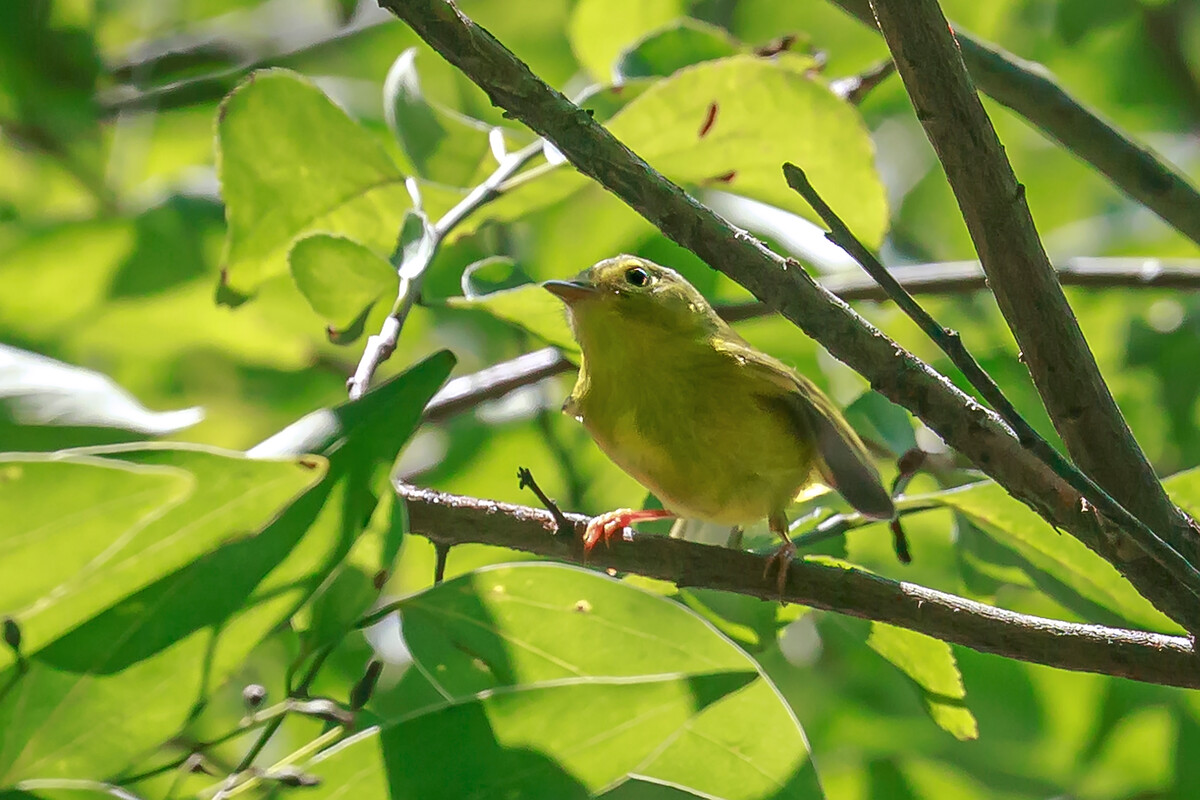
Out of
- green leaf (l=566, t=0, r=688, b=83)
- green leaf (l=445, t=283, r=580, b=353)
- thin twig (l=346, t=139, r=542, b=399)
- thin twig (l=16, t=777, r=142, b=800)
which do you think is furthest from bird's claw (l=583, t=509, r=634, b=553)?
green leaf (l=566, t=0, r=688, b=83)

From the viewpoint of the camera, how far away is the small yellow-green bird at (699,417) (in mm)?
2227

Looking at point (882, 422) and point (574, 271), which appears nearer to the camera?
point (882, 422)

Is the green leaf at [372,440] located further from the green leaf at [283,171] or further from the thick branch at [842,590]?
the green leaf at [283,171]

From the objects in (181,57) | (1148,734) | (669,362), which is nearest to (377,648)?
(669,362)

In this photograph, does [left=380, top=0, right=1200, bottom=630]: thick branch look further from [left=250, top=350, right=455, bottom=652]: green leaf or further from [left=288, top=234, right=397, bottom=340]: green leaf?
[left=288, top=234, right=397, bottom=340]: green leaf

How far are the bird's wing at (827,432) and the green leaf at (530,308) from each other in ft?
1.51

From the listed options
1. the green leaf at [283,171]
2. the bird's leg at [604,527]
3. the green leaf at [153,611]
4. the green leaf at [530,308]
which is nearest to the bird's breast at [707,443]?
the bird's leg at [604,527]

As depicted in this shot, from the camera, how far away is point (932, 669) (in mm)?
1734

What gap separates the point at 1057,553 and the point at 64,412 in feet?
4.48

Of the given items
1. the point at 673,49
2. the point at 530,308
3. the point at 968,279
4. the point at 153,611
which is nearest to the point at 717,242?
the point at 530,308

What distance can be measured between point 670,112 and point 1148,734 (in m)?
1.71

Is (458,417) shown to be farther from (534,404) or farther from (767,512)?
(767,512)

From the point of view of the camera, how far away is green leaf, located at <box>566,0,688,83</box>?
2.80 metres

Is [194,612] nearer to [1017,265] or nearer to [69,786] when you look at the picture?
[69,786]
